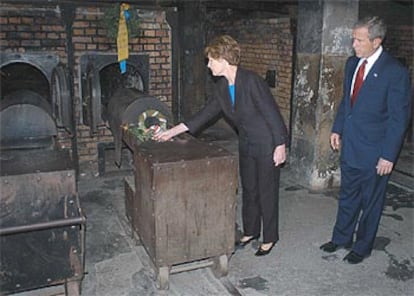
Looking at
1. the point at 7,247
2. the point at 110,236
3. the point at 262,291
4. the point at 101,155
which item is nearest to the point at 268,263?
the point at 262,291

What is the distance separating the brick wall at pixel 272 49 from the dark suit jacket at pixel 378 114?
318 cm

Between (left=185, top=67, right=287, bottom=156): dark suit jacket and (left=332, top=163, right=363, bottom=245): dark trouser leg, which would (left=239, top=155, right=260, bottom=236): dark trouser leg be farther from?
(left=332, top=163, right=363, bottom=245): dark trouser leg

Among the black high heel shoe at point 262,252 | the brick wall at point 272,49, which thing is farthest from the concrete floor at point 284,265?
the brick wall at point 272,49

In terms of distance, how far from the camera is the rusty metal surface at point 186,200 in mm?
2420

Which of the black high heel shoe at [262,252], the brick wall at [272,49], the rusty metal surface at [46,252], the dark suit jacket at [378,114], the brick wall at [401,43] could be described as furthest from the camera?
the brick wall at [401,43]

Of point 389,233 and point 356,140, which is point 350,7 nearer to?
point 356,140

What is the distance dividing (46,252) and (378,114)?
7.04ft

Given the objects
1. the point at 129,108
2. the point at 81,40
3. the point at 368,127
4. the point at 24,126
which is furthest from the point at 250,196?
the point at 81,40

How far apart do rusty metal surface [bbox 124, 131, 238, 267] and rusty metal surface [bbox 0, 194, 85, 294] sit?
0.44 meters

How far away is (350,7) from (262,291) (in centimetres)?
293

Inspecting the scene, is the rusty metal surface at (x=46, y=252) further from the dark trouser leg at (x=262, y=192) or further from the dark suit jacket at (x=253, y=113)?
the dark trouser leg at (x=262, y=192)

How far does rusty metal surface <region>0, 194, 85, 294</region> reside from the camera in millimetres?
2207

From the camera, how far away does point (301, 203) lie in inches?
159

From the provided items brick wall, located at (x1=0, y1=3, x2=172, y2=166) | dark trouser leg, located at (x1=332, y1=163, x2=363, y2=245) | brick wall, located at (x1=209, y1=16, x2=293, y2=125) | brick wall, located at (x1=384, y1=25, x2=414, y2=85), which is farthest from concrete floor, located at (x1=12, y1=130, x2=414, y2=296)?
brick wall, located at (x1=384, y1=25, x2=414, y2=85)
